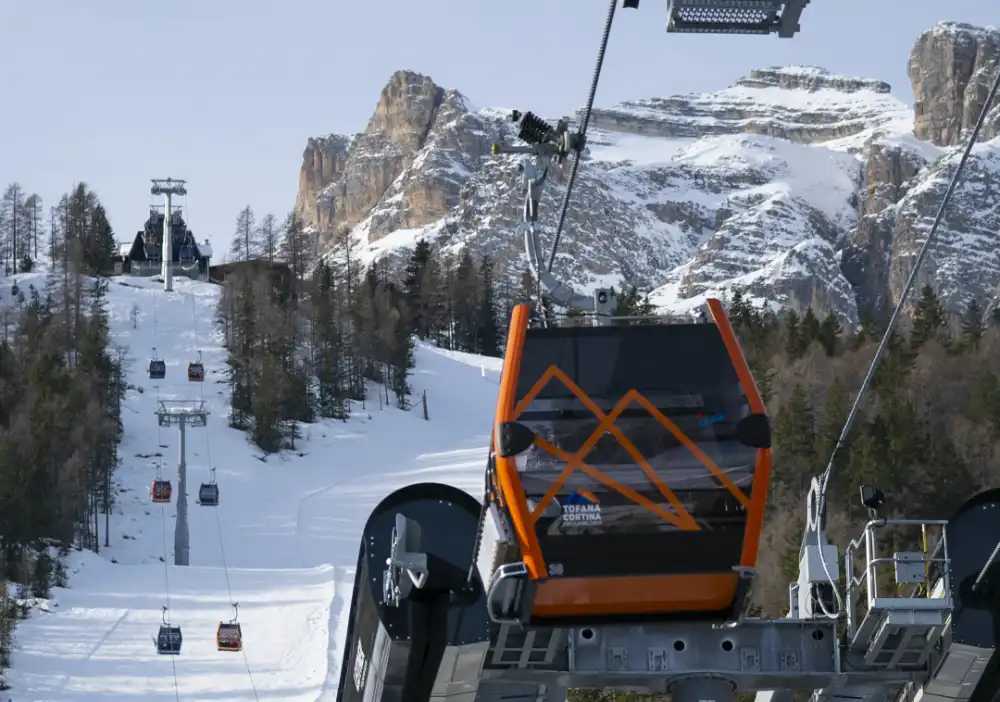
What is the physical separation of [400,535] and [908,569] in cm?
396

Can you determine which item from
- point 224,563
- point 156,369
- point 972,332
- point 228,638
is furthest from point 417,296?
point 228,638

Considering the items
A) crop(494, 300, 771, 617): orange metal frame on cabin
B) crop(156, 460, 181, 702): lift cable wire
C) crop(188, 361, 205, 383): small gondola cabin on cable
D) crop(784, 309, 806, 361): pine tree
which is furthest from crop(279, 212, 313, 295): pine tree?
crop(494, 300, 771, 617): orange metal frame on cabin

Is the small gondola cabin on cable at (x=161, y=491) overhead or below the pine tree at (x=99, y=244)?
below

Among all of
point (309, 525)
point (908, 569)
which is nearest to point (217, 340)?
point (309, 525)

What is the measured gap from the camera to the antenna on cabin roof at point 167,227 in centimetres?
8856

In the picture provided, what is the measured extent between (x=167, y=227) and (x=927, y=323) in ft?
137

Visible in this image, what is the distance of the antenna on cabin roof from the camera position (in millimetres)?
88562

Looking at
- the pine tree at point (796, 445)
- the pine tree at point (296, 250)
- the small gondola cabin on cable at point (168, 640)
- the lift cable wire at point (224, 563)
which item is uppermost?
the pine tree at point (296, 250)

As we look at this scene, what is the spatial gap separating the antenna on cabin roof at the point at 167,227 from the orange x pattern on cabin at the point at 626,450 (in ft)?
263

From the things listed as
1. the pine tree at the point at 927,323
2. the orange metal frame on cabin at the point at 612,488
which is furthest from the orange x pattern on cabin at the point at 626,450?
the pine tree at the point at 927,323

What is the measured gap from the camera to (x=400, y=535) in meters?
8.80

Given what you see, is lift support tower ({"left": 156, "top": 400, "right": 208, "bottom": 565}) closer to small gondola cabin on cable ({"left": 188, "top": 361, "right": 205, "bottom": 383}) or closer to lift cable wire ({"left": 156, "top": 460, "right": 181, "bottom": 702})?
lift cable wire ({"left": 156, "top": 460, "right": 181, "bottom": 702})

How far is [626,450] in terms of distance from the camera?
377 inches

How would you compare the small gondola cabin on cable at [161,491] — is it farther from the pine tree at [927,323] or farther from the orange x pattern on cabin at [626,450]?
the orange x pattern on cabin at [626,450]
